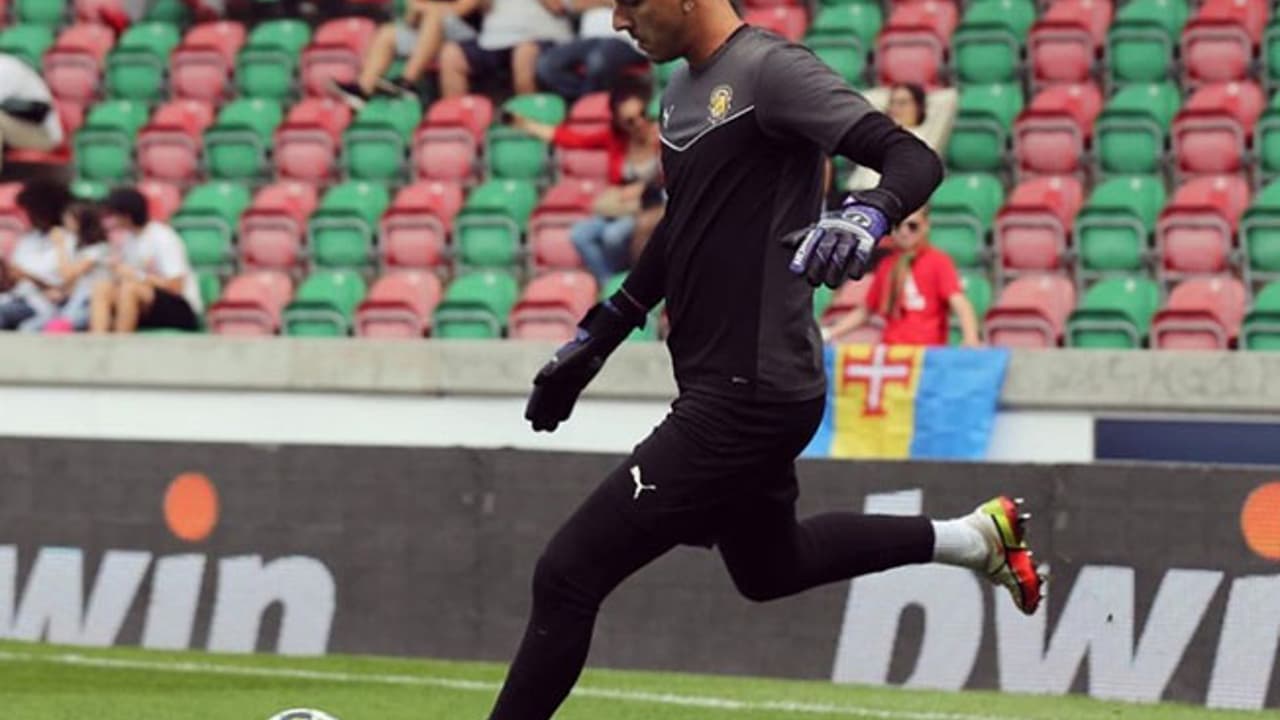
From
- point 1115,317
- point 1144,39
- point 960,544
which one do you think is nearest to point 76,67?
point 1144,39

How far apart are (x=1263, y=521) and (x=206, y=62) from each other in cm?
1054

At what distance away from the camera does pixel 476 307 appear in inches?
599

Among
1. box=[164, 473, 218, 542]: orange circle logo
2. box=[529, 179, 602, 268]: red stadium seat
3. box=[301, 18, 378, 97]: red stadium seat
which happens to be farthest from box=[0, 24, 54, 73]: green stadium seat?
box=[164, 473, 218, 542]: orange circle logo

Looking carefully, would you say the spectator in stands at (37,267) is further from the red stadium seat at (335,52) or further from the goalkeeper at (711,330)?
the goalkeeper at (711,330)

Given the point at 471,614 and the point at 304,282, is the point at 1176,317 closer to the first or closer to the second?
the point at 471,614

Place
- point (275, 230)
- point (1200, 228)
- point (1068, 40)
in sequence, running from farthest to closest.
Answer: point (275, 230)
point (1068, 40)
point (1200, 228)

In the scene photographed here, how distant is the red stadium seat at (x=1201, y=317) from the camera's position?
13.0m

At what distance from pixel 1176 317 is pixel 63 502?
5193 millimetres

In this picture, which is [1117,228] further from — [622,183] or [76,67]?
[76,67]

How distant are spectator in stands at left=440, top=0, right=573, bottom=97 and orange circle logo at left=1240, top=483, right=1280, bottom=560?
7.69 m

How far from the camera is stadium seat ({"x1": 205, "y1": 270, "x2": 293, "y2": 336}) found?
1586cm

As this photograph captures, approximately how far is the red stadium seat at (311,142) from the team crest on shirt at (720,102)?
11364 millimetres

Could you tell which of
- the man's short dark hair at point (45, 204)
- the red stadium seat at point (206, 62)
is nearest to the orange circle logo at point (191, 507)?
the man's short dark hair at point (45, 204)

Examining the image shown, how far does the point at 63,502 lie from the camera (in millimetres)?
12250
